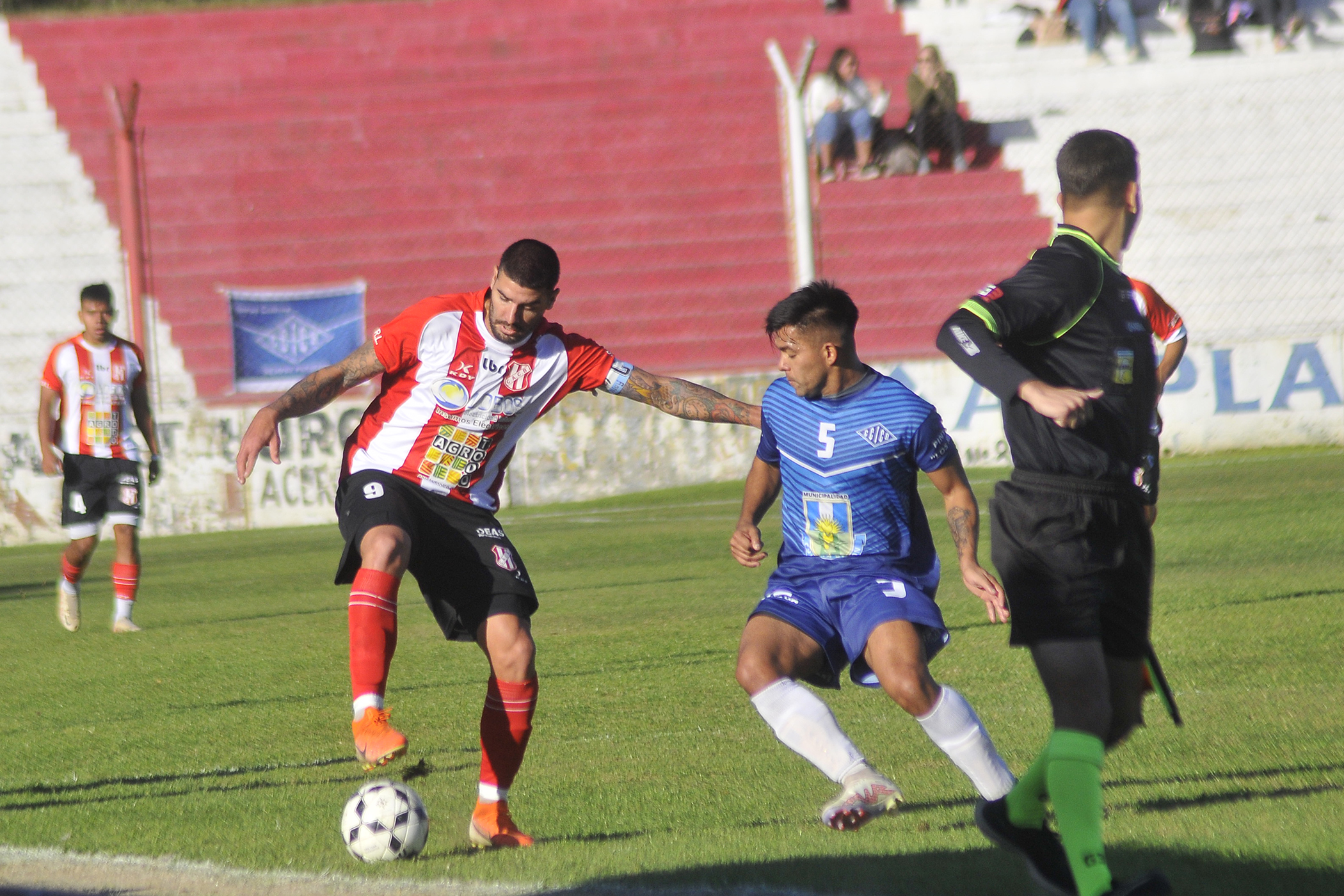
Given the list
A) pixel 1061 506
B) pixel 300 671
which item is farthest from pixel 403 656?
pixel 1061 506

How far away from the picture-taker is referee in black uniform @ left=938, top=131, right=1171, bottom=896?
3.57 meters

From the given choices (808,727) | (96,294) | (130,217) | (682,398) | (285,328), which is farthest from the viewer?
(130,217)

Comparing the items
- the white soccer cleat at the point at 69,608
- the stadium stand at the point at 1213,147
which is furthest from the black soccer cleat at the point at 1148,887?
the stadium stand at the point at 1213,147

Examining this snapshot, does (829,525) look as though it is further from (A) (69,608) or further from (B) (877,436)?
(A) (69,608)

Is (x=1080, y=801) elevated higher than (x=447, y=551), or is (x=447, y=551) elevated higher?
(x=447, y=551)

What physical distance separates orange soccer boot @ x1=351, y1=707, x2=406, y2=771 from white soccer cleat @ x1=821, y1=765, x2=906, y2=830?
3.91 ft

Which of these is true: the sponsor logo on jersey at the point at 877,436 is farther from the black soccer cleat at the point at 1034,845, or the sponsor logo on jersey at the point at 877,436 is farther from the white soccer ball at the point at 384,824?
the white soccer ball at the point at 384,824

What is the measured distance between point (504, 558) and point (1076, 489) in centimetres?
197

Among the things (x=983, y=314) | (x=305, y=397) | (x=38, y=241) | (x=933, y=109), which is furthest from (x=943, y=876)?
(x=38, y=241)

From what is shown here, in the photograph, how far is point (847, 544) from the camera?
452cm

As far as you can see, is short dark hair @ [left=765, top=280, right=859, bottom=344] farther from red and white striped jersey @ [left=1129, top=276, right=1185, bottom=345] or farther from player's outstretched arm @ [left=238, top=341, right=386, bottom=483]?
red and white striped jersey @ [left=1129, top=276, right=1185, bottom=345]

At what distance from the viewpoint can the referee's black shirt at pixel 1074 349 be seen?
364cm

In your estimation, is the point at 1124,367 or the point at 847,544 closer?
the point at 1124,367

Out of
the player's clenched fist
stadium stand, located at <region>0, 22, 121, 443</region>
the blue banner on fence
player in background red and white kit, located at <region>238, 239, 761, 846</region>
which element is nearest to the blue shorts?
the player's clenched fist
